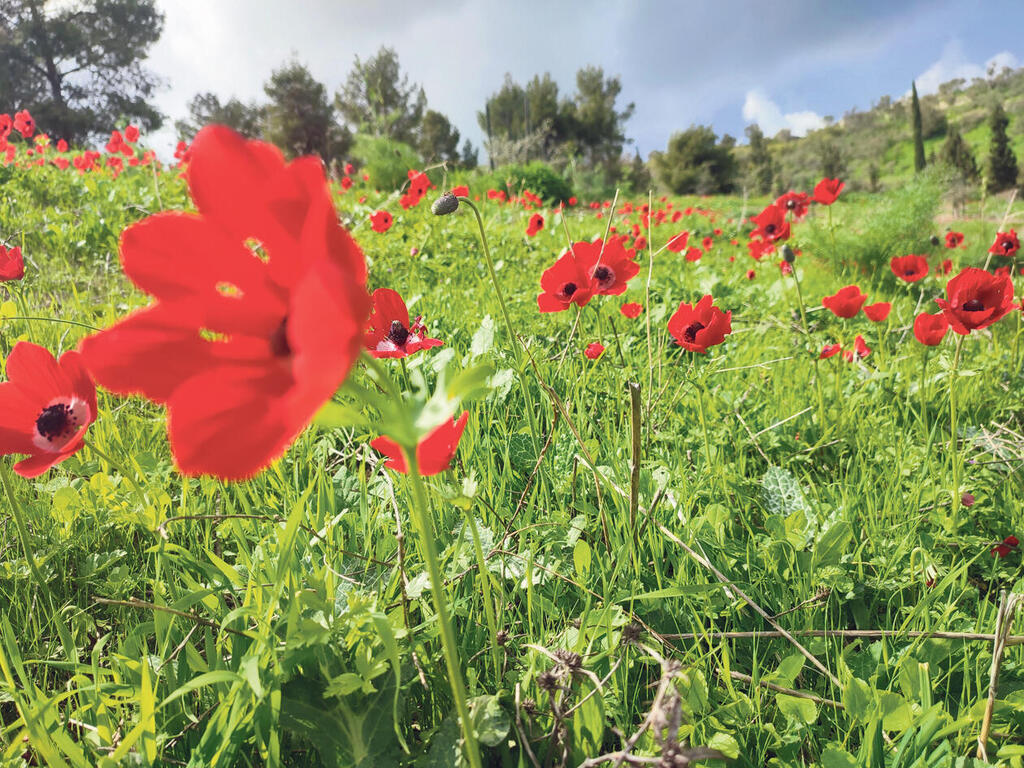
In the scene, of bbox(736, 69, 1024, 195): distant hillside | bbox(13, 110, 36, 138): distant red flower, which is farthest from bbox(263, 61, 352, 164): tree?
bbox(13, 110, 36, 138): distant red flower

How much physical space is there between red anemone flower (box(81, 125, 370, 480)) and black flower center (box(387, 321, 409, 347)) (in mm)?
789

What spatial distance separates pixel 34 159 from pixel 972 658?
30.8 feet

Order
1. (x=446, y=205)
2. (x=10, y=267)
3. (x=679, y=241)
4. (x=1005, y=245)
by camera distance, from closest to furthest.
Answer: (x=446, y=205), (x=10, y=267), (x=679, y=241), (x=1005, y=245)

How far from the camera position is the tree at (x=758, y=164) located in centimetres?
3136

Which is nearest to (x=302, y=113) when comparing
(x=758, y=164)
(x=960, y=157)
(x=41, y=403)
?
(x=758, y=164)

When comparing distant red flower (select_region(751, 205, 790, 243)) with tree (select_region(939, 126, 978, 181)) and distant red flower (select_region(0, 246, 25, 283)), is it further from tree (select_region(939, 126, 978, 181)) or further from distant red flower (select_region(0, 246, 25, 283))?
tree (select_region(939, 126, 978, 181))

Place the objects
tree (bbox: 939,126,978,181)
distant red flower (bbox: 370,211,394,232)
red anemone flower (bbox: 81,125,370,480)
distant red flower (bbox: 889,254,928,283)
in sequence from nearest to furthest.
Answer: red anemone flower (bbox: 81,125,370,480)
distant red flower (bbox: 889,254,928,283)
distant red flower (bbox: 370,211,394,232)
tree (bbox: 939,126,978,181)

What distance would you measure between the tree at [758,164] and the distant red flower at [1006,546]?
1268 inches

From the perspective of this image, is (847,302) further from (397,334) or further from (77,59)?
(77,59)

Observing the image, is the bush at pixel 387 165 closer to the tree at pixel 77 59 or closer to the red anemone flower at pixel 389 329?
the red anemone flower at pixel 389 329

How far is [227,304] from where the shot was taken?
1.30ft

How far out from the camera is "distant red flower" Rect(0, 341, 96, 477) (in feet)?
2.61

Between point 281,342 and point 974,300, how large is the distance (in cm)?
177

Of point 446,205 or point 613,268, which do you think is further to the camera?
point 613,268
